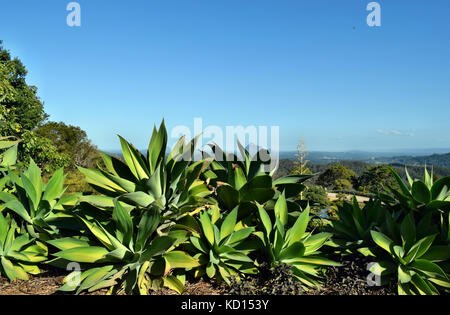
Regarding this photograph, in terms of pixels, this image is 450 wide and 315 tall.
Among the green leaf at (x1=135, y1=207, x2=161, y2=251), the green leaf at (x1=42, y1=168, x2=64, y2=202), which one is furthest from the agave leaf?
the green leaf at (x1=42, y1=168, x2=64, y2=202)

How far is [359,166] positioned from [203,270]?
63.1 meters

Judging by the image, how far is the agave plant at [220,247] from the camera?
250cm

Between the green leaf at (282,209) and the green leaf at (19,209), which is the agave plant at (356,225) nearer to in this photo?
the green leaf at (282,209)

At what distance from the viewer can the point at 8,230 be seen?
9.37 feet

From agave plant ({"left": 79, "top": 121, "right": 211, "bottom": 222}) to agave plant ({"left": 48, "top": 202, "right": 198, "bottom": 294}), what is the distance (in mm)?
215

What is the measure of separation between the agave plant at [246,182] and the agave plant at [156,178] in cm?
25

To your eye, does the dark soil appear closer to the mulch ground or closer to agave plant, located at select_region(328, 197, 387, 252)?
the mulch ground

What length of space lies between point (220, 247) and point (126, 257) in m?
0.77

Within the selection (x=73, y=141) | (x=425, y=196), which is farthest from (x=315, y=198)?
(x=73, y=141)

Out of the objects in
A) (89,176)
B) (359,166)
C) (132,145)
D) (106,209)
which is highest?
(132,145)

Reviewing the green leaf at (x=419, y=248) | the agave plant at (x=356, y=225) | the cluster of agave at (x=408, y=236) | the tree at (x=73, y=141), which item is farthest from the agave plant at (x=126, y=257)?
the tree at (x=73, y=141)

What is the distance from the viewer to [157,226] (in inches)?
99.7
